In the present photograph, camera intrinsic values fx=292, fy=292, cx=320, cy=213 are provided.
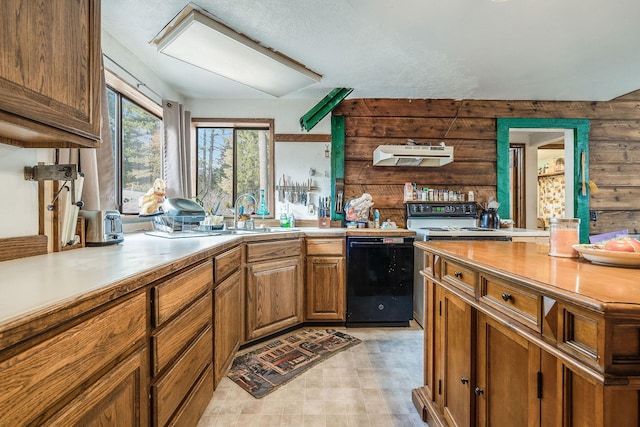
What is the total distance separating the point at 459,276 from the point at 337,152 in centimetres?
231

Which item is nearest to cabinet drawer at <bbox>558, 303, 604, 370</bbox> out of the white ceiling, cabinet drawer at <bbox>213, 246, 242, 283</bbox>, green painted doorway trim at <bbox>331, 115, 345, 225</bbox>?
cabinet drawer at <bbox>213, 246, 242, 283</bbox>

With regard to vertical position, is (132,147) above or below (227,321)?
above

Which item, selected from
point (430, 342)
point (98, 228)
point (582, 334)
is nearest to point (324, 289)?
→ point (430, 342)

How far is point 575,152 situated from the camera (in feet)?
11.3

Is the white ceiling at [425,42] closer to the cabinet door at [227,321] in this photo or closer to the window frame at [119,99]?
the window frame at [119,99]

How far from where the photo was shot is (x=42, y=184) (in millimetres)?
1323

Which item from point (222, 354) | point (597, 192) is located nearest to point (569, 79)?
point (597, 192)

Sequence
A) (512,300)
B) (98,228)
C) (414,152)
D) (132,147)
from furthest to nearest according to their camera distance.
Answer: (414,152), (132,147), (98,228), (512,300)

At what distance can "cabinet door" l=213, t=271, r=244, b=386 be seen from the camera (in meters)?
1.67

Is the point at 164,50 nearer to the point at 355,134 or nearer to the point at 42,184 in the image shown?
the point at 42,184

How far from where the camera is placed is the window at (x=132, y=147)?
2328mm

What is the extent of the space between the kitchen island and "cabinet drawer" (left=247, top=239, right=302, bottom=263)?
4.44ft

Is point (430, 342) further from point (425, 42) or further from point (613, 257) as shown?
point (425, 42)

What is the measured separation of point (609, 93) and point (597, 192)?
1.11m
